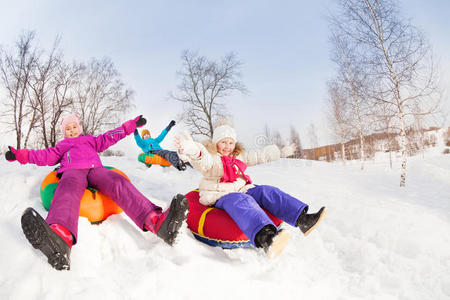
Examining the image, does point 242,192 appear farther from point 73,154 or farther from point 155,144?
point 155,144

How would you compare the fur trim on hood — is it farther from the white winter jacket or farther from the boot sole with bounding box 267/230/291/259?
the boot sole with bounding box 267/230/291/259

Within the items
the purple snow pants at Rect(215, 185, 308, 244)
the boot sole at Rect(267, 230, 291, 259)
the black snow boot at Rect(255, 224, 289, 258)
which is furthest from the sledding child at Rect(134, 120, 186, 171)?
the boot sole at Rect(267, 230, 291, 259)

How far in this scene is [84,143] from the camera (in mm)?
3154

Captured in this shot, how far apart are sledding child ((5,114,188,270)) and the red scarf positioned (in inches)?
31.4

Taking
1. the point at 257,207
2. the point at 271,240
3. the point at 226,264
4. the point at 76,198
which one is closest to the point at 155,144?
the point at 76,198

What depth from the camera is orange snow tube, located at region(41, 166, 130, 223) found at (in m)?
2.47

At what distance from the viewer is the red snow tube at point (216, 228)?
8.46 ft

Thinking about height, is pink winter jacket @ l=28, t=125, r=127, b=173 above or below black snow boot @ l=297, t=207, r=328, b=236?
above

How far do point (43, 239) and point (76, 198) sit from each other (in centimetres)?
63

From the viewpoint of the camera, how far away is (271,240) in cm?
206

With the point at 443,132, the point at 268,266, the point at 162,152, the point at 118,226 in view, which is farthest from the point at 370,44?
the point at 443,132

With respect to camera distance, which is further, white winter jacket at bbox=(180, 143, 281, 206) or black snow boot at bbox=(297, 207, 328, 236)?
white winter jacket at bbox=(180, 143, 281, 206)

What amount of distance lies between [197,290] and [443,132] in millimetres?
34657

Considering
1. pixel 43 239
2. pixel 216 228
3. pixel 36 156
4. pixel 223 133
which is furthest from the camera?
pixel 223 133
